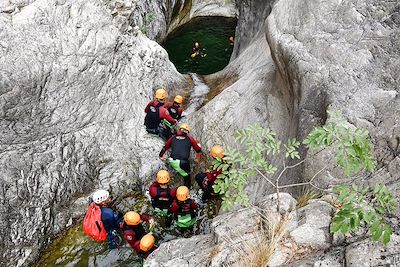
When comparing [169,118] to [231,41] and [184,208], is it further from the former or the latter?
[231,41]

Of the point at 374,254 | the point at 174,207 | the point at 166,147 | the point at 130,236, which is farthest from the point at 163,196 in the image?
the point at 374,254

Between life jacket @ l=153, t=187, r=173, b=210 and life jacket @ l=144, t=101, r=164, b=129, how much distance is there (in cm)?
319

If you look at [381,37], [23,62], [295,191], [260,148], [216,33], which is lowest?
[216,33]

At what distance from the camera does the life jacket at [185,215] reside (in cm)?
909

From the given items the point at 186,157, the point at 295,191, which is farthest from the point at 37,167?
the point at 295,191

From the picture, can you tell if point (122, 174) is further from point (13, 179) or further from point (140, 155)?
point (13, 179)

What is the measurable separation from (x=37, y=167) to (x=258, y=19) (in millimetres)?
12599

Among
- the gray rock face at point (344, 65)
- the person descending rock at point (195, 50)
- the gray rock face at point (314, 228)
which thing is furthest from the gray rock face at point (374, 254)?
the person descending rock at point (195, 50)

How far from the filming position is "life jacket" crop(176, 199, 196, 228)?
9086 millimetres

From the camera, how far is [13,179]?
9594 millimetres

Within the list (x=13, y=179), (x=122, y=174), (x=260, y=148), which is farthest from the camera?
(x=122, y=174)

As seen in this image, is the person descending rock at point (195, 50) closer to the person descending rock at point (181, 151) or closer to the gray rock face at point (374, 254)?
the person descending rock at point (181, 151)

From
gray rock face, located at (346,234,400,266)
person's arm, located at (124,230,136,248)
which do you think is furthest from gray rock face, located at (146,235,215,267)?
person's arm, located at (124,230,136,248)

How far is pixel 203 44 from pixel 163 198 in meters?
19.2
